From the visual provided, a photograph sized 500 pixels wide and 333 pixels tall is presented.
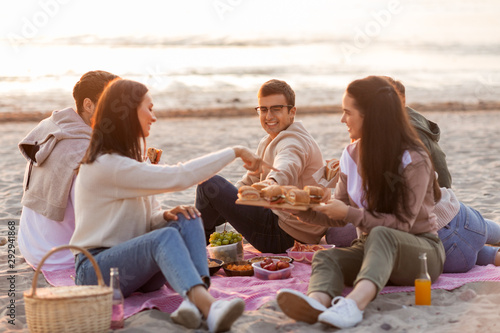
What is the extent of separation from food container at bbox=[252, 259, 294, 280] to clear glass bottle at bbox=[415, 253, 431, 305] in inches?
43.9

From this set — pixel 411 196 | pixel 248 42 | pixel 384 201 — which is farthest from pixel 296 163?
pixel 248 42

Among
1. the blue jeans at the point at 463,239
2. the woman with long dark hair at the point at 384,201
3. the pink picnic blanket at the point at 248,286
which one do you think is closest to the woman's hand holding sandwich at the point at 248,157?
the woman with long dark hair at the point at 384,201

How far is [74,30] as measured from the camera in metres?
30.0

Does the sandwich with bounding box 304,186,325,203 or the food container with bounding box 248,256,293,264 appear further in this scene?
the food container with bounding box 248,256,293,264

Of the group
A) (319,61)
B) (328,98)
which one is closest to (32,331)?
(328,98)

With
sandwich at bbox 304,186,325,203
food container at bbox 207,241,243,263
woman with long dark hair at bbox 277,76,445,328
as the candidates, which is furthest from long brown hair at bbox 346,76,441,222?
food container at bbox 207,241,243,263

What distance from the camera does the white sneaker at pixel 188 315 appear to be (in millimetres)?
3641

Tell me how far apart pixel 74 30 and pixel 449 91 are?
1713 centimetres

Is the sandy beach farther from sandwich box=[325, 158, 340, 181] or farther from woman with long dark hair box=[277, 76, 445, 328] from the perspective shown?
sandwich box=[325, 158, 340, 181]

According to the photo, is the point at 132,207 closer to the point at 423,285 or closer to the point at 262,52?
the point at 423,285

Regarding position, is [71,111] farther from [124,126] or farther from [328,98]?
[328,98]

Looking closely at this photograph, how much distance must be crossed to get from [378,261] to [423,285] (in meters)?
0.43

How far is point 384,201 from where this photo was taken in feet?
13.7

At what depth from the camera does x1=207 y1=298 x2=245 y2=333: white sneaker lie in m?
3.55
